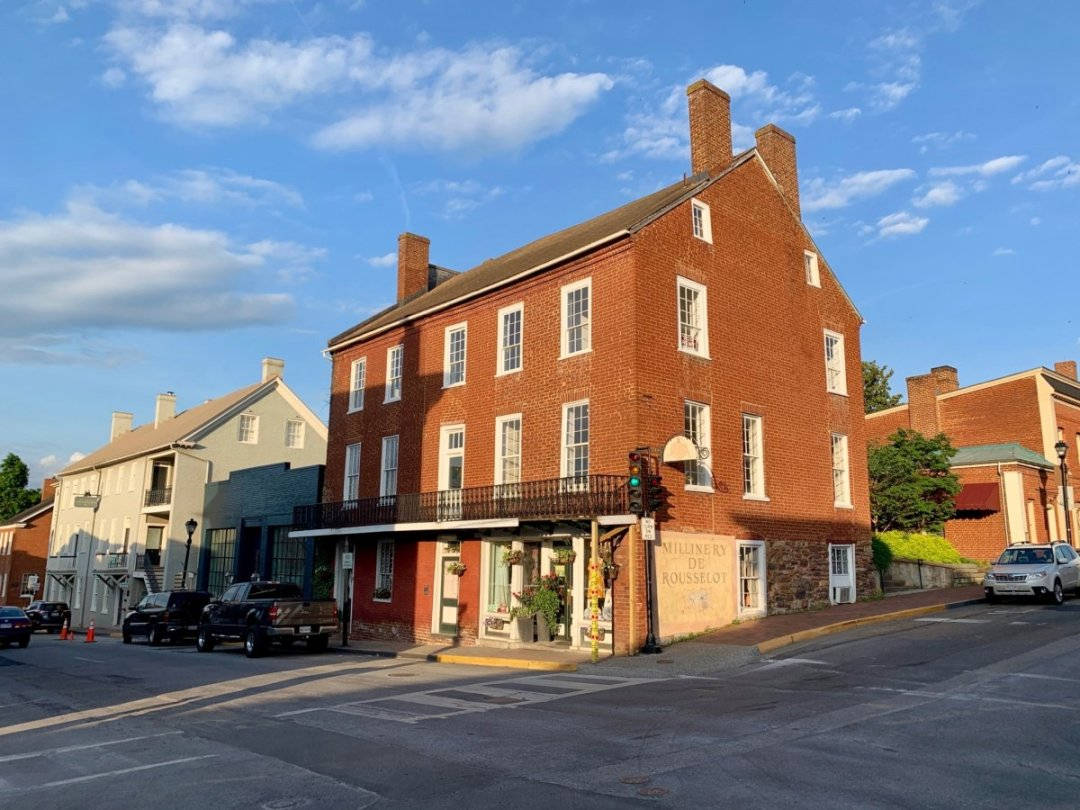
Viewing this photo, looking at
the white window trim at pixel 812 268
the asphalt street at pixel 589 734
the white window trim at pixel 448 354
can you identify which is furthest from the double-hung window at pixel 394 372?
the white window trim at pixel 812 268

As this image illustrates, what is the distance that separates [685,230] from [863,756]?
15878mm

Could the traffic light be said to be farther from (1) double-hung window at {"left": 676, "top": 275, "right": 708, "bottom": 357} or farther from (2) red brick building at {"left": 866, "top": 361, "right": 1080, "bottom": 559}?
(2) red brick building at {"left": 866, "top": 361, "right": 1080, "bottom": 559}

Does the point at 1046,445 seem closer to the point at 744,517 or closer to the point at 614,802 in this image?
the point at 744,517

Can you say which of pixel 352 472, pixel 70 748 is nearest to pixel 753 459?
pixel 352 472

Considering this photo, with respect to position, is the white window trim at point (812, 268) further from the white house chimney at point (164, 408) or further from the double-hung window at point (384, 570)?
the white house chimney at point (164, 408)

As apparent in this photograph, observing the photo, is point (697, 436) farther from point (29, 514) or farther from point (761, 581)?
point (29, 514)

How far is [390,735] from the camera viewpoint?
960cm

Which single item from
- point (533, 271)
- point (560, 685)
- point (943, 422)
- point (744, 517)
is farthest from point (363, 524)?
point (943, 422)

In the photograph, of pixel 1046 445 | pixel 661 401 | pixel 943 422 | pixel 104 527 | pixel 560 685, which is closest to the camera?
pixel 560 685

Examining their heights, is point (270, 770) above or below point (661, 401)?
below

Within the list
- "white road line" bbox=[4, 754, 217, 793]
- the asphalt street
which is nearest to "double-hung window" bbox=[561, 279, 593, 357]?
the asphalt street

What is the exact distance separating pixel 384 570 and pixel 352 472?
4.30 metres

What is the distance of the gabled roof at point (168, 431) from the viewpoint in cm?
4256

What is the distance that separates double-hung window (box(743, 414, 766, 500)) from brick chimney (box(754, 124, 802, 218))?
299 inches
